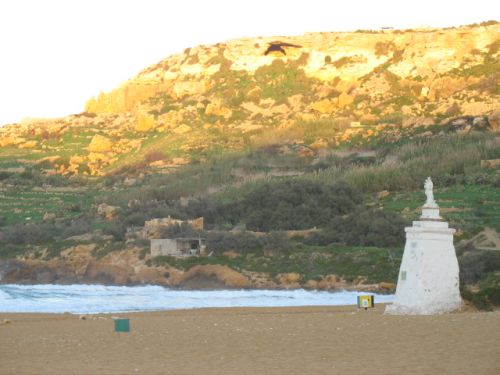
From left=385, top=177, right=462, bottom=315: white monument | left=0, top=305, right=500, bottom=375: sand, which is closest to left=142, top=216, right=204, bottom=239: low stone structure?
left=0, top=305, right=500, bottom=375: sand

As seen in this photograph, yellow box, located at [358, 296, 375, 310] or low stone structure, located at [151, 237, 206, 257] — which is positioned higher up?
low stone structure, located at [151, 237, 206, 257]

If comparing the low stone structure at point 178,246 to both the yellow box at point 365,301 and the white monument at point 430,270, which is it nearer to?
the yellow box at point 365,301

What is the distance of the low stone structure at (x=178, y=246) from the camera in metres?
58.4

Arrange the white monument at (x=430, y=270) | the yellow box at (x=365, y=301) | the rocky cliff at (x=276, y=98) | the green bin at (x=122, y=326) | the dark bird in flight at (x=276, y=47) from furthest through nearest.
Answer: the dark bird in flight at (x=276, y=47) → the rocky cliff at (x=276, y=98) → the yellow box at (x=365, y=301) → the green bin at (x=122, y=326) → the white monument at (x=430, y=270)

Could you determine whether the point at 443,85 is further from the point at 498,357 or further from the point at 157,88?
the point at 498,357

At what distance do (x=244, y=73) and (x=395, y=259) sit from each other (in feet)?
245

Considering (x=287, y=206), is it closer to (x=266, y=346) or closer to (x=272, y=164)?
(x=272, y=164)

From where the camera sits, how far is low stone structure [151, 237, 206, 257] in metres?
58.4

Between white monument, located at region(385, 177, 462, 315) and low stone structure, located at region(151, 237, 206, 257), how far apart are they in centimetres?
3245

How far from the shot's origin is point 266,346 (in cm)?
2095

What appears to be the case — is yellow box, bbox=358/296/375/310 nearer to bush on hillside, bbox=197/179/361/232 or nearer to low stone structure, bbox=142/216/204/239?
low stone structure, bbox=142/216/204/239

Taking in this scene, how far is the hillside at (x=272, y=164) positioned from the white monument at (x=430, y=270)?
9.00 metres

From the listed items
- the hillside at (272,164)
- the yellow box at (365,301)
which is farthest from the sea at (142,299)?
the yellow box at (365,301)

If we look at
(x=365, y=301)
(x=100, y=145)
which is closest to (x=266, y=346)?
(x=365, y=301)
